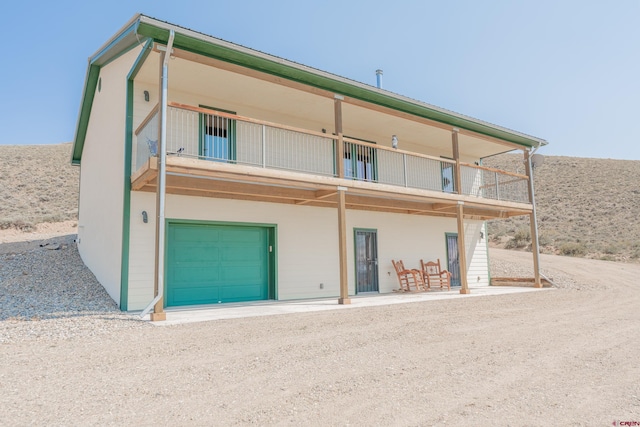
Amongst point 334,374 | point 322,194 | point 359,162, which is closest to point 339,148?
point 322,194

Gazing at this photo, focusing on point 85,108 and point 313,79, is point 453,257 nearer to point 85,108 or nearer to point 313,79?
point 313,79

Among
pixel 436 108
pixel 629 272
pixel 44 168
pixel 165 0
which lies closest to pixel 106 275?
pixel 165 0

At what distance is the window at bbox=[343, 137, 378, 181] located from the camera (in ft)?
42.3

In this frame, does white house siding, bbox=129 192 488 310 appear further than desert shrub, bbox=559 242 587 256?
No

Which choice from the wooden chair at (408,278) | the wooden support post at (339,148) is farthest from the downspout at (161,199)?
the wooden chair at (408,278)

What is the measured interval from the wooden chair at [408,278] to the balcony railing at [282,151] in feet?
8.66

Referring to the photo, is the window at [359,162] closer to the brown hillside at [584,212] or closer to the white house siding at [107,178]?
the white house siding at [107,178]

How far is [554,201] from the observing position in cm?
3994

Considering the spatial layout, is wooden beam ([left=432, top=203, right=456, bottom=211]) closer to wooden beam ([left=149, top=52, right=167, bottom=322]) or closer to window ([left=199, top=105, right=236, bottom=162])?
window ([left=199, top=105, right=236, bottom=162])

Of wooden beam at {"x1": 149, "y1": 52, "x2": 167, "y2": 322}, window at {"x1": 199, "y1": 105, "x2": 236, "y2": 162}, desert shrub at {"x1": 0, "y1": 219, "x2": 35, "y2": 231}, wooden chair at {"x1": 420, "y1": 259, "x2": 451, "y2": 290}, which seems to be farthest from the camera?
desert shrub at {"x1": 0, "y1": 219, "x2": 35, "y2": 231}

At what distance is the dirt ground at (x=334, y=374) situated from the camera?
310cm

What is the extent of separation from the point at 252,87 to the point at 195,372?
23.9ft

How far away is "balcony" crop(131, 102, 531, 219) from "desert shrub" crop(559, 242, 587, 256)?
607 inches

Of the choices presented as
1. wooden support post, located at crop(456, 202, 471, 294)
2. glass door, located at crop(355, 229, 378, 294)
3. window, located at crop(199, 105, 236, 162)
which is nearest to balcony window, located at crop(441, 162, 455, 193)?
wooden support post, located at crop(456, 202, 471, 294)
